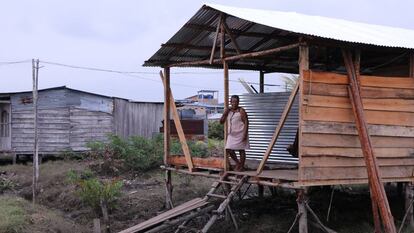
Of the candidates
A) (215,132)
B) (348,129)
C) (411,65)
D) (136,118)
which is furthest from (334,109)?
(215,132)

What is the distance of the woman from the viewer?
31.1ft

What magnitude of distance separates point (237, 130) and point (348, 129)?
2114 millimetres

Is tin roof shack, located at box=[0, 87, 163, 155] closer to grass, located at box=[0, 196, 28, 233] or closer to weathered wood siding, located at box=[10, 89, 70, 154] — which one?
weathered wood siding, located at box=[10, 89, 70, 154]

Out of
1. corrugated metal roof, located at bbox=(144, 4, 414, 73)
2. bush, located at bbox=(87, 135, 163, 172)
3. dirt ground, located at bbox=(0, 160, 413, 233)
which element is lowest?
dirt ground, located at bbox=(0, 160, 413, 233)

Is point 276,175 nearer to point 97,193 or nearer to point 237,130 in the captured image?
point 237,130

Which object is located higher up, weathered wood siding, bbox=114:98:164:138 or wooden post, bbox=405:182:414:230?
weathered wood siding, bbox=114:98:164:138

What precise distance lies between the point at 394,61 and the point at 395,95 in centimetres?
161

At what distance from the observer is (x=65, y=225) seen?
10234 mm

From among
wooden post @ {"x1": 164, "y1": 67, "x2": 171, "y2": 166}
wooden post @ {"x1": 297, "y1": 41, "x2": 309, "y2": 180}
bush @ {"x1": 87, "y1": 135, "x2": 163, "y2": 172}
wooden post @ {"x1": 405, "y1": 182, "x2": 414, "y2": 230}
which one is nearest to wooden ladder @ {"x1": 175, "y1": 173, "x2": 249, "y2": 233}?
wooden post @ {"x1": 297, "y1": 41, "x2": 309, "y2": 180}

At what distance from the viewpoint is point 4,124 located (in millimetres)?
20875

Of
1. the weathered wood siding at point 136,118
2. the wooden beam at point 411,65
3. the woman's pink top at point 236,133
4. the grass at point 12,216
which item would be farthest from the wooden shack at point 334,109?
the weathered wood siding at point 136,118

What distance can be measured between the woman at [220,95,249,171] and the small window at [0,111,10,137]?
45.5ft

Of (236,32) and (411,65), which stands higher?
(236,32)

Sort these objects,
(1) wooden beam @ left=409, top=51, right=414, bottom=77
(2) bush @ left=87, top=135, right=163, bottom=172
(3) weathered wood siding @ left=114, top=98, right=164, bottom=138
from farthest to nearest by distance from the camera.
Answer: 1. (3) weathered wood siding @ left=114, top=98, right=164, bottom=138
2. (2) bush @ left=87, top=135, right=163, bottom=172
3. (1) wooden beam @ left=409, top=51, right=414, bottom=77
